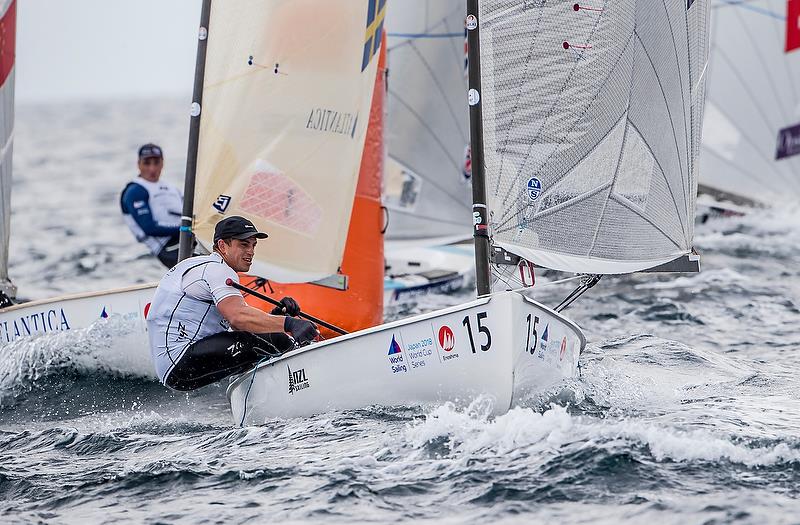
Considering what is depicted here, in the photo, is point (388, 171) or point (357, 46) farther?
point (388, 171)

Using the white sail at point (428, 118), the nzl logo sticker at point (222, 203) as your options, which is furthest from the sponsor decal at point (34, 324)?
the white sail at point (428, 118)

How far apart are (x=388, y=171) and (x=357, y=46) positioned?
5.26m

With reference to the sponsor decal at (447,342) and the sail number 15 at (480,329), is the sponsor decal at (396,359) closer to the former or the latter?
the sponsor decal at (447,342)

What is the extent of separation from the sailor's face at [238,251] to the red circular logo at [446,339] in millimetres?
1083

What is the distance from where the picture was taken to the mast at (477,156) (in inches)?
200

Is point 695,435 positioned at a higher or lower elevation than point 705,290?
lower

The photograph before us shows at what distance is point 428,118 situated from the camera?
10.8m

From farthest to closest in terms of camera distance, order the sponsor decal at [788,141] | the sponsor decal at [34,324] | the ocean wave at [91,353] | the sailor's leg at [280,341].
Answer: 1. the sponsor decal at [788,141]
2. the sponsor decal at [34,324]
3. the ocean wave at [91,353]
4. the sailor's leg at [280,341]

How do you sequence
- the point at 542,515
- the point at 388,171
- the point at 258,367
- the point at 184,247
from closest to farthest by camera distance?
the point at 542,515
the point at 258,367
the point at 184,247
the point at 388,171

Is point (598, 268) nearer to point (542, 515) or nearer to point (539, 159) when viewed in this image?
point (539, 159)

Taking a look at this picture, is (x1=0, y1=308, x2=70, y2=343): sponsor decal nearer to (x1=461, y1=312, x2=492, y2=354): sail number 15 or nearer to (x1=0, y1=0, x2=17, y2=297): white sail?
(x1=0, y1=0, x2=17, y2=297): white sail

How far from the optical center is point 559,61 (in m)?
5.09

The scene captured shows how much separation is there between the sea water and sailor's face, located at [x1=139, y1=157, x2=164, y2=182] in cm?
157

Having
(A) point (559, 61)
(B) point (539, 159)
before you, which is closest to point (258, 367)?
Answer: (B) point (539, 159)
